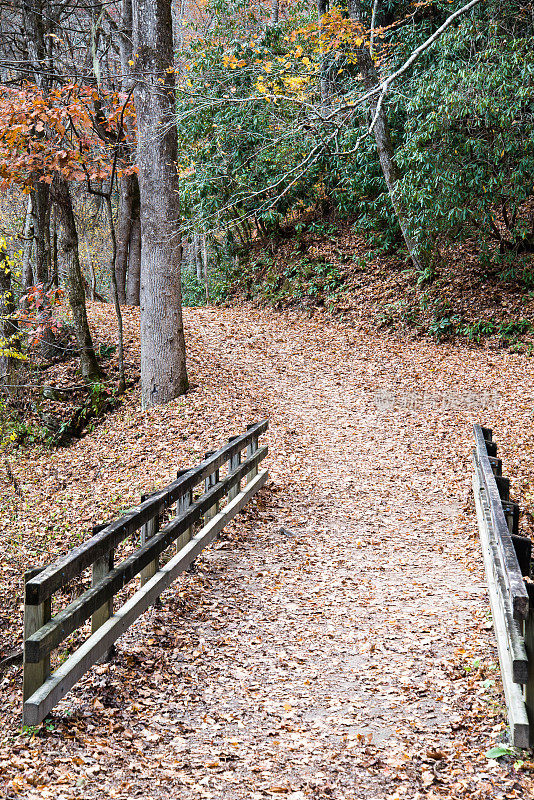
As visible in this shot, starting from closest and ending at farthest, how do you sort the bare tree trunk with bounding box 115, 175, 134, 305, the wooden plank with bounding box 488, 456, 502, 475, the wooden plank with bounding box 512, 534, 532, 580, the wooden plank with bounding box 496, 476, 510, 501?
the wooden plank with bounding box 512, 534, 532, 580 < the wooden plank with bounding box 496, 476, 510, 501 < the wooden plank with bounding box 488, 456, 502, 475 < the bare tree trunk with bounding box 115, 175, 134, 305

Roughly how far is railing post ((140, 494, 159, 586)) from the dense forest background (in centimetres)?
416

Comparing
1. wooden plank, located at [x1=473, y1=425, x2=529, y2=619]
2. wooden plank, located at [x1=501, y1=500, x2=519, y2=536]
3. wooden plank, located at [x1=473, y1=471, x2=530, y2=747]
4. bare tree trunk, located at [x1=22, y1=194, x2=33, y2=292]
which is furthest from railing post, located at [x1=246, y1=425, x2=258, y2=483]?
bare tree trunk, located at [x1=22, y1=194, x2=33, y2=292]

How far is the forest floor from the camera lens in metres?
3.73

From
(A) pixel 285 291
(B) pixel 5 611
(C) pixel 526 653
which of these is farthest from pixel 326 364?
(C) pixel 526 653

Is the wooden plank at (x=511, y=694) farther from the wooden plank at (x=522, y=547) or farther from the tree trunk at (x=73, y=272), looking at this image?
the tree trunk at (x=73, y=272)

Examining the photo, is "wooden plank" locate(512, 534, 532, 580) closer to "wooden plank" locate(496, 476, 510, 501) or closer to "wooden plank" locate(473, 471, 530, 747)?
"wooden plank" locate(473, 471, 530, 747)

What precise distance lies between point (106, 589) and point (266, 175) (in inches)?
765

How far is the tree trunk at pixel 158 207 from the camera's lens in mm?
11852

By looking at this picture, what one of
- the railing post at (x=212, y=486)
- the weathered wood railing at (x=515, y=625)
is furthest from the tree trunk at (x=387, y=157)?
the weathered wood railing at (x=515, y=625)

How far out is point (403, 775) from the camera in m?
3.62

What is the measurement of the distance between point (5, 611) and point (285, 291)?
16.9 m

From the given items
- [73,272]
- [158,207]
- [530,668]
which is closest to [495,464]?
[530,668]

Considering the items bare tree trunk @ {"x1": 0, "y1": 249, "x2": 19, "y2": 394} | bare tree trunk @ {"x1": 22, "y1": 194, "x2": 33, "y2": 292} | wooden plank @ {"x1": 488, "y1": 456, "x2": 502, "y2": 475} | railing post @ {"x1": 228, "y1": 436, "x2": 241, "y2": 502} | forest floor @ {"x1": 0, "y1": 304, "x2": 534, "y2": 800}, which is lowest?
forest floor @ {"x1": 0, "y1": 304, "x2": 534, "y2": 800}

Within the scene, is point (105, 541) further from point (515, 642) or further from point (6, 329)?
point (6, 329)
